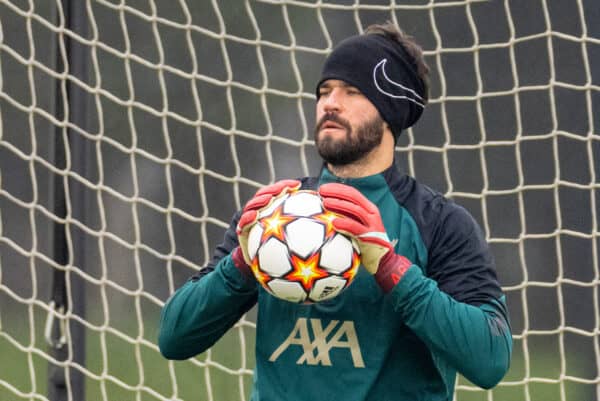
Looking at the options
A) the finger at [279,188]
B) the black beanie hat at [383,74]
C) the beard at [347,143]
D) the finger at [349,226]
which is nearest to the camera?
the finger at [349,226]

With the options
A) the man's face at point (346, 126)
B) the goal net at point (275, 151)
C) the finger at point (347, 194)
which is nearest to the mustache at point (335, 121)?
the man's face at point (346, 126)

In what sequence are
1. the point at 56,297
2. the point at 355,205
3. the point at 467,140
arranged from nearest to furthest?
the point at 355,205
the point at 56,297
the point at 467,140

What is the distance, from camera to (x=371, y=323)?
2.44 metres

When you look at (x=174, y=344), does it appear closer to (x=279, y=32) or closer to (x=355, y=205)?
(x=355, y=205)

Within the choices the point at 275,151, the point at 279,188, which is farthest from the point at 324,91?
the point at 275,151

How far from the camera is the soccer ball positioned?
7.60 feet

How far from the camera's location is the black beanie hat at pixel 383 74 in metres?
2.62

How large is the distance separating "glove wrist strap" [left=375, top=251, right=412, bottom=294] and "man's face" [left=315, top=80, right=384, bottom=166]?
29 cm

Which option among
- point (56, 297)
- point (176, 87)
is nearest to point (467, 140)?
point (176, 87)

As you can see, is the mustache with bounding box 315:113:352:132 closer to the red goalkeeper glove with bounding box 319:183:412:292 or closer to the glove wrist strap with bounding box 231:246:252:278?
the red goalkeeper glove with bounding box 319:183:412:292

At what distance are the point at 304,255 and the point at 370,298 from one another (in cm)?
22

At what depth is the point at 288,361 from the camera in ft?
8.14

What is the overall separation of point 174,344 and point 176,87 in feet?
16.2

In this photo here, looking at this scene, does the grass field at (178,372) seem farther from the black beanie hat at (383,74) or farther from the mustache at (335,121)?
the mustache at (335,121)
